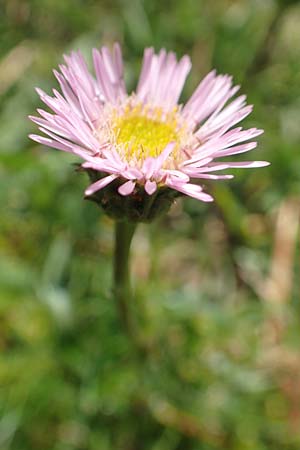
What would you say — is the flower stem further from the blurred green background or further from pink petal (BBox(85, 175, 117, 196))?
the blurred green background

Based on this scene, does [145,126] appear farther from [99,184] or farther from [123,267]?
[99,184]

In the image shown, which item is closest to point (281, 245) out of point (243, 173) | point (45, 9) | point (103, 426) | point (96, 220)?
point (243, 173)

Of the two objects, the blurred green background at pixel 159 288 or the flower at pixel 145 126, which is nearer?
the flower at pixel 145 126

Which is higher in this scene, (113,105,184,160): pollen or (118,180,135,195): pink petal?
(113,105,184,160): pollen

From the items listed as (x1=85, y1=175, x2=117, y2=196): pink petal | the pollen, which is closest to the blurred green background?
the pollen

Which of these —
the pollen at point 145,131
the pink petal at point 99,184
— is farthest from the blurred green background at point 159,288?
the pink petal at point 99,184

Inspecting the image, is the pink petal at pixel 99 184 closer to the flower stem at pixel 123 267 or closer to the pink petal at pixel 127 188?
the pink petal at pixel 127 188

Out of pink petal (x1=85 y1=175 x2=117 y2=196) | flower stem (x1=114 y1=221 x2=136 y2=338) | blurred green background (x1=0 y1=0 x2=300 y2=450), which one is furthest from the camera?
blurred green background (x1=0 y1=0 x2=300 y2=450)
